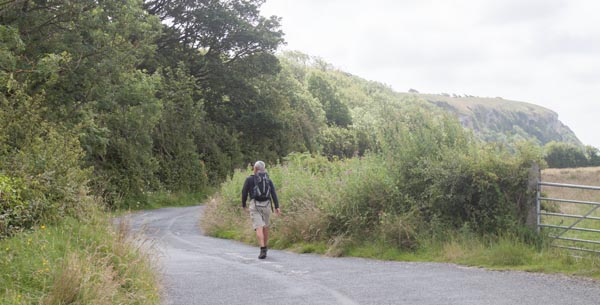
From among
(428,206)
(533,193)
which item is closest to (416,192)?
(428,206)

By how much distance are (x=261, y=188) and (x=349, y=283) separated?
4745 mm

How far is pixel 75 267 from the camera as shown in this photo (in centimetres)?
735

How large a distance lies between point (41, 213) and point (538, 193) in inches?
378

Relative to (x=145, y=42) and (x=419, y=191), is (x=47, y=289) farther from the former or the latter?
(x=145, y=42)

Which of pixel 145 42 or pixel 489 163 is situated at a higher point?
pixel 145 42

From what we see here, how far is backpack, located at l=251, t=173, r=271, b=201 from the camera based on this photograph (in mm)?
14820

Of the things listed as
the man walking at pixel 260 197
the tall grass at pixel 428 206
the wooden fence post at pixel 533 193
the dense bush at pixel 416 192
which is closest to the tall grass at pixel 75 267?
A: the man walking at pixel 260 197

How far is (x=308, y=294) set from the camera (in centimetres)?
964

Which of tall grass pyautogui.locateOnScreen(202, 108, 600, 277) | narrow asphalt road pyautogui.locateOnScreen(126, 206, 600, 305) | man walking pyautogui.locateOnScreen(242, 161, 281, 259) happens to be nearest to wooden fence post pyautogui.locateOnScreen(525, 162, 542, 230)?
tall grass pyautogui.locateOnScreen(202, 108, 600, 277)

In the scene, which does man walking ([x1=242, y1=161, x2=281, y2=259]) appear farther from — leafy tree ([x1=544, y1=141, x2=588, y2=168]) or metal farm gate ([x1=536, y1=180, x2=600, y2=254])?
leafy tree ([x1=544, y1=141, x2=588, y2=168])

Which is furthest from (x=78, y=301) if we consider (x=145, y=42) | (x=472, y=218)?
(x=145, y=42)

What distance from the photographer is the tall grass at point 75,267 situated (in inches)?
281

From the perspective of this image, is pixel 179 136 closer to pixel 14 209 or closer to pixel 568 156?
pixel 568 156

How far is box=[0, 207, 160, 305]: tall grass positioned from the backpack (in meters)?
4.86
